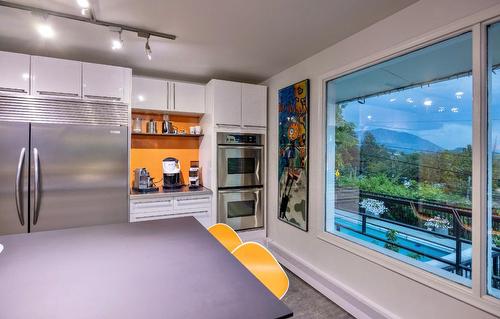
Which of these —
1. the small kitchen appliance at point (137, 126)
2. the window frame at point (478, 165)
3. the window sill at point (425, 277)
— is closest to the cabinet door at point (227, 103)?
the small kitchen appliance at point (137, 126)

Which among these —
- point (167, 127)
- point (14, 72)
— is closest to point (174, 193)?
point (167, 127)

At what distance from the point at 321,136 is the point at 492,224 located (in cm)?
150

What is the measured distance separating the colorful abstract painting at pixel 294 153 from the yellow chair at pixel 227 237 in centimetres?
125

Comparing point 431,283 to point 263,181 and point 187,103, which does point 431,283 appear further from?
point 187,103

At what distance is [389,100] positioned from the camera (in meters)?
2.19

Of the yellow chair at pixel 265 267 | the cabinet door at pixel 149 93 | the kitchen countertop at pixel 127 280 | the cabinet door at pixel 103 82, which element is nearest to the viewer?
the kitchen countertop at pixel 127 280

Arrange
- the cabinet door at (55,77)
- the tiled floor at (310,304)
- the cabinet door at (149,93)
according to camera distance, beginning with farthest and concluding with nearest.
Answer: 1. the cabinet door at (149,93)
2. the cabinet door at (55,77)
3. the tiled floor at (310,304)

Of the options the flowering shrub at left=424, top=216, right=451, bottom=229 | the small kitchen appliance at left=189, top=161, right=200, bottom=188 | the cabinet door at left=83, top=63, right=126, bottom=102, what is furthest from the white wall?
the cabinet door at left=83, top=63, right=126, bottom=102

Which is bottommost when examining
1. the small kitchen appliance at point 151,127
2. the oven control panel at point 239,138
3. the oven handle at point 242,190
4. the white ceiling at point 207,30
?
the oven handle at point 242,190

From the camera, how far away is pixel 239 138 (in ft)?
11.3

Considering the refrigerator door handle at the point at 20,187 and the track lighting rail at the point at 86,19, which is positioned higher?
the track lighting rail at the point at 86,19

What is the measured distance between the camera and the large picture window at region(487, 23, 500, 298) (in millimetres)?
1493

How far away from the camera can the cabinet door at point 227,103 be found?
330 centimetres

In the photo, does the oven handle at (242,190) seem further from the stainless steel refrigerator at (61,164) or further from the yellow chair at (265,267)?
the yellow chair at (265,267)
